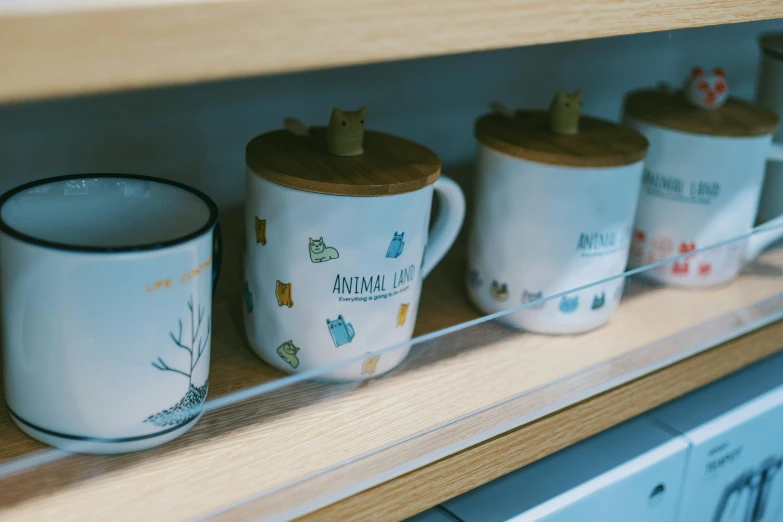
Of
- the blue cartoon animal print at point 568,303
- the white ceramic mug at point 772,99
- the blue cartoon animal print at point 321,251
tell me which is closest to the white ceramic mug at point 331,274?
the blue cartoon animal print at point 321,251

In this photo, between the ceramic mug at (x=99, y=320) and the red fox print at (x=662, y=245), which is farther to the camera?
the red fox print at (x=662, y=245)

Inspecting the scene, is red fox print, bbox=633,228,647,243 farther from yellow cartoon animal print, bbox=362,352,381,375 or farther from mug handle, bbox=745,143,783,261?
yellow cartoon animal print, bbox=362,352,381,375

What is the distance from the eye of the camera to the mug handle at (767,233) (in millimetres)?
620

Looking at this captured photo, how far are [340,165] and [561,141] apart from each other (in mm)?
157

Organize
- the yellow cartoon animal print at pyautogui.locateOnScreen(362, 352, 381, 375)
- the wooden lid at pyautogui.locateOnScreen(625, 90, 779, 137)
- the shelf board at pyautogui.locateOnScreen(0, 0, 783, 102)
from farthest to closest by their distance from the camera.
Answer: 1. the wooden lid at pyautogui.locateOnScreen(625, 90, 779, 137)
2. the yellow cartoon animal print at pyautogui.locateOnScreen(362, 352, 381, 375)
3. the shelf board at pyautogui.locateOnScreen(0, 0, 783, 102)

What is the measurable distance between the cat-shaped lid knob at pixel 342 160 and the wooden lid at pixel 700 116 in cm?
21

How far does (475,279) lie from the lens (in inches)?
22.1

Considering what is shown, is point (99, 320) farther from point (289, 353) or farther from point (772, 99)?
point (772, 99)

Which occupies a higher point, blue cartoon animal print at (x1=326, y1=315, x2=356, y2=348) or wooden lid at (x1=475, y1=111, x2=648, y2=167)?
wooden lid at (x1=475, y1=111, x2=648, y2=167)

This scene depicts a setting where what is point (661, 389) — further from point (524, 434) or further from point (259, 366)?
point (259, 366)

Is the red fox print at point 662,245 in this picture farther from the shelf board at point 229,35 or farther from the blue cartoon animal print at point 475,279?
the shelf board at point 229,35

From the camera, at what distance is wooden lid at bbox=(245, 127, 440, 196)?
0.42m

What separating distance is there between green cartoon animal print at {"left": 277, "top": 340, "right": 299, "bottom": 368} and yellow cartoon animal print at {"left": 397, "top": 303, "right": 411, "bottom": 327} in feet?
0.20

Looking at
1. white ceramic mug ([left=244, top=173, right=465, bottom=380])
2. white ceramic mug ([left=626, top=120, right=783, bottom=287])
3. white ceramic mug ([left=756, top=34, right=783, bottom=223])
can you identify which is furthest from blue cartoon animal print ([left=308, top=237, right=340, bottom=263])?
white ceramic mug ([left=756, top=34, right=783, bottom=223])
